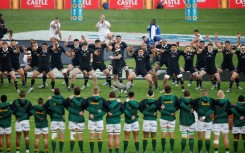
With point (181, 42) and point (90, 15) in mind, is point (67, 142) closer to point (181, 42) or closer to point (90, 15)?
point (181, 42)

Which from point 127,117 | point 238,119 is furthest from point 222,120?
point 127,117

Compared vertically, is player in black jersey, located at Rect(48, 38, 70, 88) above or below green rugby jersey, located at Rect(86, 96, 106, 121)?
above

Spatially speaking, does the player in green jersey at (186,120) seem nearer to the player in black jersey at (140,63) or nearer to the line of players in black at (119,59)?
the line of players in black at (119,59)

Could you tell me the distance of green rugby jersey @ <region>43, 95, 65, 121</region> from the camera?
94.3ft

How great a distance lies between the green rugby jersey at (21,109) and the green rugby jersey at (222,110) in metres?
6.68

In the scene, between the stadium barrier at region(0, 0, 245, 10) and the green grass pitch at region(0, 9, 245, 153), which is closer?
the green grass pitch at region(0, 9, 245, 153)

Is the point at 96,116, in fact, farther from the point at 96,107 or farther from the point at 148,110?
the point at 148,110

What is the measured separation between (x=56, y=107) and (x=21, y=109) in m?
1.25

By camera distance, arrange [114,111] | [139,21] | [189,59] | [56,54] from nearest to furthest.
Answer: [114,111] < [56,54] < [189,59] < [139,21]

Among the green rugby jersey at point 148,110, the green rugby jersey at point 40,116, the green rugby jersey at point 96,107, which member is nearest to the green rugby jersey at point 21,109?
the green rugby jersey at point 40,116

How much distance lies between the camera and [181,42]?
57.2m

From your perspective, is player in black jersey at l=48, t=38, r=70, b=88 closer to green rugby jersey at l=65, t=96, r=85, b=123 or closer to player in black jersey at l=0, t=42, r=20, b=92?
player in black jersey at l=0, t=42, r=20, b=92

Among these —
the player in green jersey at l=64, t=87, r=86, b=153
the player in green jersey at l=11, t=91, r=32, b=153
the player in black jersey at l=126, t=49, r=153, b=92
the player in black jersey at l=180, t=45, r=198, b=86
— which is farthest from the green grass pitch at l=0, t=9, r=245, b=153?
the player in green jersey at l=11, t=91, r=32, b=153

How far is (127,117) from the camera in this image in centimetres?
2881
